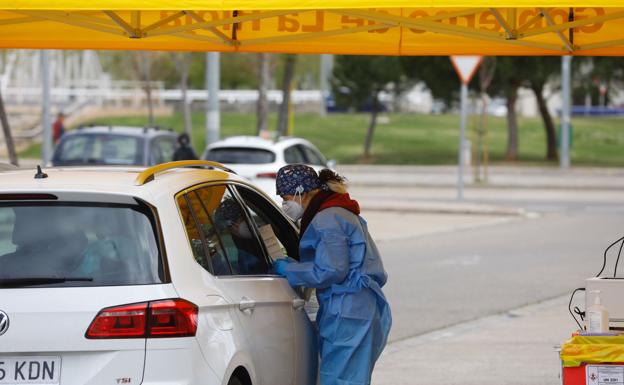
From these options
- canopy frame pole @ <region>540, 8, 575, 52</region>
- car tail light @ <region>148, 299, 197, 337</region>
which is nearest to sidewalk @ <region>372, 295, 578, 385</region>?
canopy frame pole @ <region>540, 8, 575, 52</region>

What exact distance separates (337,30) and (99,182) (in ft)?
11.4

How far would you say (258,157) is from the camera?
21.6 metres

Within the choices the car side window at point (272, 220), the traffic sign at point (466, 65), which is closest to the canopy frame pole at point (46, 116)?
the traffic sign at point (466, 65)

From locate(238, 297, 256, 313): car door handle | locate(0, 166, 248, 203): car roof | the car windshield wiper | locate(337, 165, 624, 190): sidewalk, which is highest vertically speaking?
locate(0, 166, 248, 203): car roof

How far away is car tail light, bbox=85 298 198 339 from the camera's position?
5129mm

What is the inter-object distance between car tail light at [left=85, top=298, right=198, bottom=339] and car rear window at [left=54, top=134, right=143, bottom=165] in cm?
1509

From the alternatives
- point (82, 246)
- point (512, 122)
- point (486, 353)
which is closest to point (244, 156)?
point (486, 353)

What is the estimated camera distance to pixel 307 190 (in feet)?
22.6

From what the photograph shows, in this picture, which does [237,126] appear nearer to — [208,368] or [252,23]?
[252,23]

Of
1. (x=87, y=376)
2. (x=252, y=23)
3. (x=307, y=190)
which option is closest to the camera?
(x=87, y=376)

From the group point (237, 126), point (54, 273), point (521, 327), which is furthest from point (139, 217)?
point (237, 126)

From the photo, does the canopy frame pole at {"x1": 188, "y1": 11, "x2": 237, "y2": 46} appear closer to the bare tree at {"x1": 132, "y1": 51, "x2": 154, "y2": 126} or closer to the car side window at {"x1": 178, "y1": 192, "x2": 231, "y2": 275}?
the car side window at {"x1": 178, "y1": 192, "x2": 231, "y2": 275}

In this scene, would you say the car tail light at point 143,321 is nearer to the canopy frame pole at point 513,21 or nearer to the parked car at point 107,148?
the canopy frame pole at point 513,21

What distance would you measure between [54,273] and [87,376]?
49 cm
